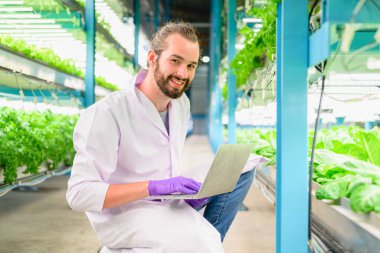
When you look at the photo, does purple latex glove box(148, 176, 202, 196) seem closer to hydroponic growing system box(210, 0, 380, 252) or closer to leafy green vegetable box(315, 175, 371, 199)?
hydroponic growing system box(210, 0, 380, 252)

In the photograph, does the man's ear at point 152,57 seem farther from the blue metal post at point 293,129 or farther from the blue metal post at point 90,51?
the blue metal post at point 90,51

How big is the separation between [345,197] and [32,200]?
3749mm

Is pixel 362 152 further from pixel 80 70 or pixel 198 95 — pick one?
pixel 198 95

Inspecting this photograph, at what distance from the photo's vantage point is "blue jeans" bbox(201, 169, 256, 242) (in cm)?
231

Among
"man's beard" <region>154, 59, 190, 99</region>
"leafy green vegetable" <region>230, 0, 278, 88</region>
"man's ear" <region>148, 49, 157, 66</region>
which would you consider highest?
"leafy green vegetable" <region>230, 0, 278, 88</region>

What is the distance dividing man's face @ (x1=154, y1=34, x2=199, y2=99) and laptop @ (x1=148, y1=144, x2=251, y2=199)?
1.43 feet

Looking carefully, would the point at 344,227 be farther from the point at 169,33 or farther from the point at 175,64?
the point at 169,33

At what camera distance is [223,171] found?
189 cm

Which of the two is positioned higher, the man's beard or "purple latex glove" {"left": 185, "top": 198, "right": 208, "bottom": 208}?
the man's beard

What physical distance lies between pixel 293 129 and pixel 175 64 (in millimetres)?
658

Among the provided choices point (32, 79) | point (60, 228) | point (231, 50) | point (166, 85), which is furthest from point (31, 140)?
point (231, 50)

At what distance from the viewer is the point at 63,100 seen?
539cm

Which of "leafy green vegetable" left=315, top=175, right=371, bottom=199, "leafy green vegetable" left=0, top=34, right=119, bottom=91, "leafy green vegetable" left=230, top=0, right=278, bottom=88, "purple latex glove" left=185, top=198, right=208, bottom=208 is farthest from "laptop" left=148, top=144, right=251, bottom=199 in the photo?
"leafy green vegetable" left=0, top=34, right=119, bottom=91

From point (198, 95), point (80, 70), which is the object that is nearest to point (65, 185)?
point (80, 70)
